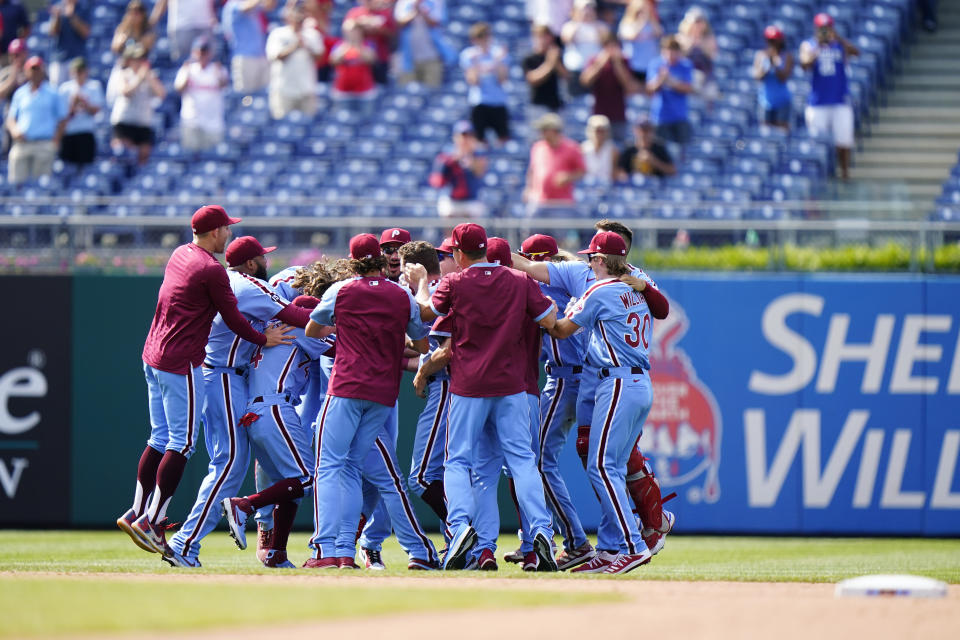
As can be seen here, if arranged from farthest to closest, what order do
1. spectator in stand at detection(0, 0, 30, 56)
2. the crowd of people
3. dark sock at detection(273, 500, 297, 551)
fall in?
spectator in stand at detection(0, 0, 30, 56) → the crowd of people → dark sock at detection(273, 500, 297, 551)

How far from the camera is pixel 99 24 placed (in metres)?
20.3

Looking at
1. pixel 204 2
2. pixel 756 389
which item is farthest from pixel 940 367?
pixel 204 2

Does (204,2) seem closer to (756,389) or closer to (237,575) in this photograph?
(756,389)

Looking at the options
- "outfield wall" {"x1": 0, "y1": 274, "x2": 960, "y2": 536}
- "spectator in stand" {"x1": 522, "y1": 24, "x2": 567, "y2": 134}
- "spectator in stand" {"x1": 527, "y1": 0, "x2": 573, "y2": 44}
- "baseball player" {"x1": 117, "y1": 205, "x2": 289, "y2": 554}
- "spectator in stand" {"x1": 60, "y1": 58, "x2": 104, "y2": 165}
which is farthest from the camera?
"spectator in stand" {"x1": 527, "y1": 0, "x2": 573, "y2": 44}

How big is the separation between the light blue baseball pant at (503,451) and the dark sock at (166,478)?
1593 millimetres

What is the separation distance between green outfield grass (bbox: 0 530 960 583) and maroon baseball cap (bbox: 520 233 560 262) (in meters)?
2.00

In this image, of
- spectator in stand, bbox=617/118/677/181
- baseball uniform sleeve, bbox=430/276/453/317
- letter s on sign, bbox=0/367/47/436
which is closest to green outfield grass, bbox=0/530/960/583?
letter s on sign, bbox=0/367/47/436

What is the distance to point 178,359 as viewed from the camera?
28.5ft

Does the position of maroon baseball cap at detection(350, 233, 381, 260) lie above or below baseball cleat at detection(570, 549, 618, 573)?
above

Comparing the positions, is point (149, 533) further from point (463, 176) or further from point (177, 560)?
point (463, 176)

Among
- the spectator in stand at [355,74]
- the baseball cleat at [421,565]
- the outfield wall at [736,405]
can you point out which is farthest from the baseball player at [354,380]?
the spectator in stand at [355,74]

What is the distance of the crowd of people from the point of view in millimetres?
15883

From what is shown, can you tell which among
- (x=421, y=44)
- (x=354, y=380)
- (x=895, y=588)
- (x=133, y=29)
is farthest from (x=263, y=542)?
(x=133, y=29)

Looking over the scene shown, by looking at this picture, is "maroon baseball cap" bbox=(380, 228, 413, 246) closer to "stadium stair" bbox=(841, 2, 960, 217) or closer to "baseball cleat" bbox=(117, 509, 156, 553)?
"baseball cleat" bbox=(117, 509, 156, 553)
